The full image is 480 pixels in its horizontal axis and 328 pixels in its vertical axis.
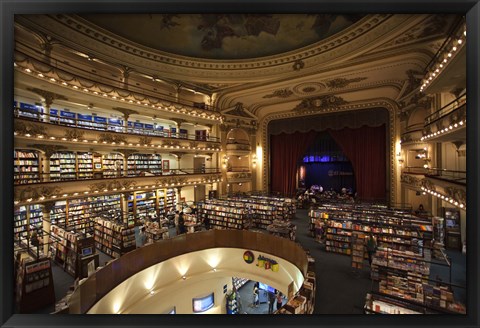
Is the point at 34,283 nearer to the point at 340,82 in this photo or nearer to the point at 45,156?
the point at 45,156

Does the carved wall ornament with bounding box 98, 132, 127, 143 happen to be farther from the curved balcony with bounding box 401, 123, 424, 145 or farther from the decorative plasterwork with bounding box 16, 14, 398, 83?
the curved balcony with bounding box 401, 123, 424, 145

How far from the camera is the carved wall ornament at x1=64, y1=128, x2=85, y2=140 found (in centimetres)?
696

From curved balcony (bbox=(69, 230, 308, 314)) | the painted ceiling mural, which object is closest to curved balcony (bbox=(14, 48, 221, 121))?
the painted ceiling mural

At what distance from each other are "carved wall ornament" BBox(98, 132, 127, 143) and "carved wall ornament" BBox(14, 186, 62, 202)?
2.24m

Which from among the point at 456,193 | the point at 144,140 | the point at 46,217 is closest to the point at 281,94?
the point at 144,140

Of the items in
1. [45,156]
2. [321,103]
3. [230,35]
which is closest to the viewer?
[45,156]

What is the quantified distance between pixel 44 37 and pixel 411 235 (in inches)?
486

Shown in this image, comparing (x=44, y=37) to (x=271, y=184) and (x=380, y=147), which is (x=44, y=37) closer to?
(x=271, y=184)

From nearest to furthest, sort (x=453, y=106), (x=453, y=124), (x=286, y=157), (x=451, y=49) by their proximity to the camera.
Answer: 1. (x=451, y=49)
2. (x=453, y=124)
3. (x=453, y=106)
4. (x=286, y=157)

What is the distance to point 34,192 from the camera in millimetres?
5953

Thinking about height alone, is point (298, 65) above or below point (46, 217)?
above

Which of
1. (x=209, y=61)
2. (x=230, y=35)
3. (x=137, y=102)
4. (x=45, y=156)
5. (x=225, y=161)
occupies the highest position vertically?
(x=209, y=61)

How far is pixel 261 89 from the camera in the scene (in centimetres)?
1202

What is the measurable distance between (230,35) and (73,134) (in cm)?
605
